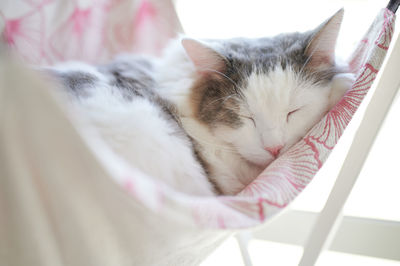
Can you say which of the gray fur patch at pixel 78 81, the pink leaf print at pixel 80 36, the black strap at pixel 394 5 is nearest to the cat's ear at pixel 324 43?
the black strap at pixel 394 5

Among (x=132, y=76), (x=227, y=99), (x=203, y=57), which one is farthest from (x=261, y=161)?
(x=132, y=76)

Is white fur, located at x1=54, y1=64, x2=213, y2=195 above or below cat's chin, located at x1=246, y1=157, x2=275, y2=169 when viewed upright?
above

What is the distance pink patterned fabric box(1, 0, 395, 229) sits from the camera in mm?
467

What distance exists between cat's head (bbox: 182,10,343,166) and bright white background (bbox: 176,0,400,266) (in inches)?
8.7

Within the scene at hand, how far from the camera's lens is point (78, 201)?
17.8 inches

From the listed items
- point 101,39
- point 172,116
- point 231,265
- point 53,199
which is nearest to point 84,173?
point 53,199

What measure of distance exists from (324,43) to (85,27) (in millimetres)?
793

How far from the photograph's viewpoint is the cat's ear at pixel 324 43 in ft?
2.36

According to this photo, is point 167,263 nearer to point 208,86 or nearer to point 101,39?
point 208,86

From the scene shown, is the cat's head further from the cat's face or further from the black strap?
the black strap

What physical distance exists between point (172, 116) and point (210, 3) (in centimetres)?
61

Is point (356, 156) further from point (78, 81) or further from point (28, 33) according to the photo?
point (28, 33)

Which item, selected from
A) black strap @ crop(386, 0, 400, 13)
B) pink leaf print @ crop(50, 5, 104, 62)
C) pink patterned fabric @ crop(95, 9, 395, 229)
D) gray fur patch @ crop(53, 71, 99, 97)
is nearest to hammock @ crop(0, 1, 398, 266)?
pink patterned fabric @ crop(95, 9, 395, 229)

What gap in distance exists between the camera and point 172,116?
0.80 m
